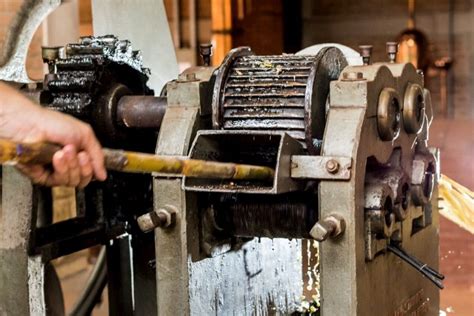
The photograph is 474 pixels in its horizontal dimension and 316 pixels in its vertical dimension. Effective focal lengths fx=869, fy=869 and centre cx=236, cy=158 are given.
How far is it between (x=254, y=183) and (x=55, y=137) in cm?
84

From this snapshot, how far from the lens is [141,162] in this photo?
180 cm

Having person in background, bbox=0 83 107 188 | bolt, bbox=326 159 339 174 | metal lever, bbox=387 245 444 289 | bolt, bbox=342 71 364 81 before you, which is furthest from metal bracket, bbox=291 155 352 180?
person in background, bbox=0 83 107 188

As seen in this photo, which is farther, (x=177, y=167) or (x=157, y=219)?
(x=157, y=219)

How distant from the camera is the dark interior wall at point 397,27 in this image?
11.7 m

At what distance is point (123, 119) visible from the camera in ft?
9.02

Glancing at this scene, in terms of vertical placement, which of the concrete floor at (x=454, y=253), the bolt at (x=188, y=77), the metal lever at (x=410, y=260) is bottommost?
the concrete floor at (x=454, y=253)

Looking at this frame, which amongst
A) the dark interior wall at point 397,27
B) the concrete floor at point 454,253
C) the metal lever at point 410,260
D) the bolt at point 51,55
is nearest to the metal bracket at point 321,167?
the metal lever at point 410,260

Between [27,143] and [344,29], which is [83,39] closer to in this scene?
[27,143]

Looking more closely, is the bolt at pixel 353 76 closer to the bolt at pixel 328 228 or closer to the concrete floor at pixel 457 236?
the bolt at pixel 328 228

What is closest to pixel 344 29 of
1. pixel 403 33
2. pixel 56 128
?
pixel 403 33

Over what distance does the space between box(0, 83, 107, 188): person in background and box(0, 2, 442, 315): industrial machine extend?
25.0 inches

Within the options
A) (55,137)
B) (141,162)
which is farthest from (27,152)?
(141,162)

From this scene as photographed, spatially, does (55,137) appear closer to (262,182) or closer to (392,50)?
(262,182)

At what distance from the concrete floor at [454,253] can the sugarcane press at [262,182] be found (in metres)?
2.49
